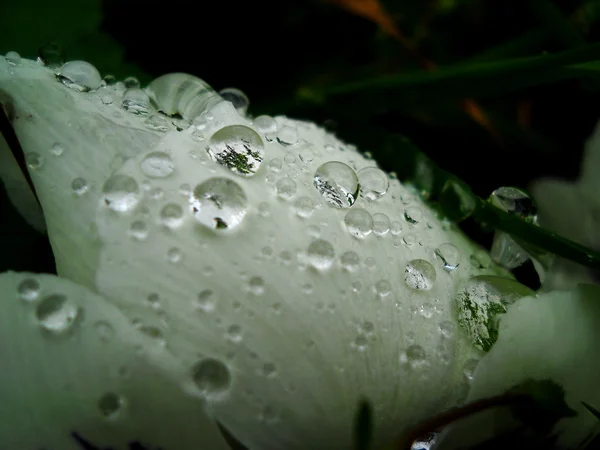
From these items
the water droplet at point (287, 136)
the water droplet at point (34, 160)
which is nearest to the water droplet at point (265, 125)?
the water droplet at point (287, 136)

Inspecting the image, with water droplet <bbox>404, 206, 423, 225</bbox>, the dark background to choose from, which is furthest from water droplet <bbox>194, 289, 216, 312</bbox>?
the dark background

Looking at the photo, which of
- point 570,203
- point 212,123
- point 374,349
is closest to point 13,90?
point 212,123

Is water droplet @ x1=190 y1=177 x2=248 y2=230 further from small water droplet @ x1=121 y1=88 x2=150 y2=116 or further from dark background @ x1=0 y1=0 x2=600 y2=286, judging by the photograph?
dark background @ x1=0 y1=0 x2=600 y2=286

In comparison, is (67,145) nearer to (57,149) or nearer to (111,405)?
(57,149)

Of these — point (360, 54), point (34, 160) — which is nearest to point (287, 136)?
point (34, 160)

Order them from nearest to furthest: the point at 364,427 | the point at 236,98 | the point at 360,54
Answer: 1. the point at 364,427
2. the point at 236,98
3. the point at 360,54

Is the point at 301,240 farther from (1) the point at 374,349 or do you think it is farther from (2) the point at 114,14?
(2) the point at 114,14
